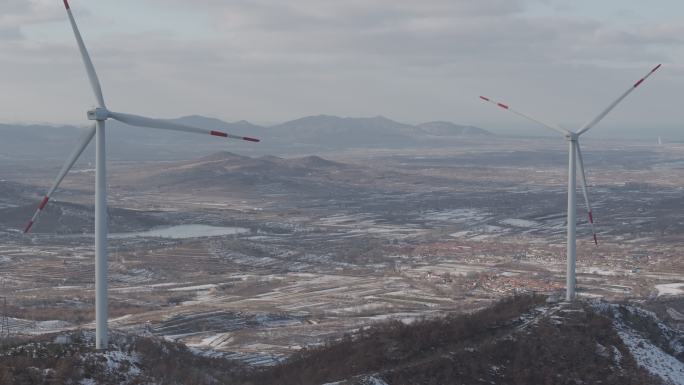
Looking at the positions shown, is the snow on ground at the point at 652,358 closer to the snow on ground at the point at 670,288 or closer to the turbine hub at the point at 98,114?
the turbine hub at the point at 98,114

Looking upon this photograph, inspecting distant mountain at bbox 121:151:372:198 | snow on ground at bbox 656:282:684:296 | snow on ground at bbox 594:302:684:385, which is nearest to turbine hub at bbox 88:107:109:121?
snow on ground at bbox 594:302:684:385

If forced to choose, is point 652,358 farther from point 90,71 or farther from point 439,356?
point 90,71

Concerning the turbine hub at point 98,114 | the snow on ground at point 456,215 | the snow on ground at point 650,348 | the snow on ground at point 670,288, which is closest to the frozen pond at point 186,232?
the snow on ground at point 456,215

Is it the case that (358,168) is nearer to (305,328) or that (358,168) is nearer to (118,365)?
(305,328)

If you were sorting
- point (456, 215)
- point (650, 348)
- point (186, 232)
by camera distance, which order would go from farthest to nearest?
point (456, 215) < point (186, 232) < point (650, 348)

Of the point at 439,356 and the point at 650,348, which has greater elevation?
the point at 439,356

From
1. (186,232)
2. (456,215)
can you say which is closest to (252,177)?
(456,215)
